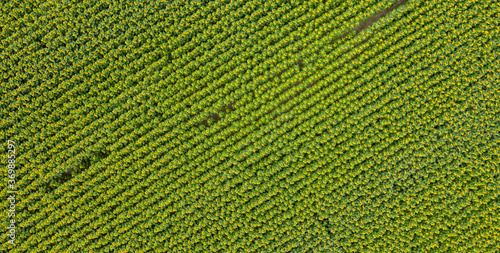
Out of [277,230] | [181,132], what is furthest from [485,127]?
[181,132]

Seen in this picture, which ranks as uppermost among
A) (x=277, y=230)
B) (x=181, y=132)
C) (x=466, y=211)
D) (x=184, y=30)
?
(x=184, y=30)

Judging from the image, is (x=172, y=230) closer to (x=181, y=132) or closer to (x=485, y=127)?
(x=181, y=132)

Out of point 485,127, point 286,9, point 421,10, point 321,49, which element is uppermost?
point 286,9

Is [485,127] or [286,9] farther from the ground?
[286,9]

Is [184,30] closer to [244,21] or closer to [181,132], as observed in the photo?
[244,21]

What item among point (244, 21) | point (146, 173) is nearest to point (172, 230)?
point (146, 173)

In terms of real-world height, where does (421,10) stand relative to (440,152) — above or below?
above
